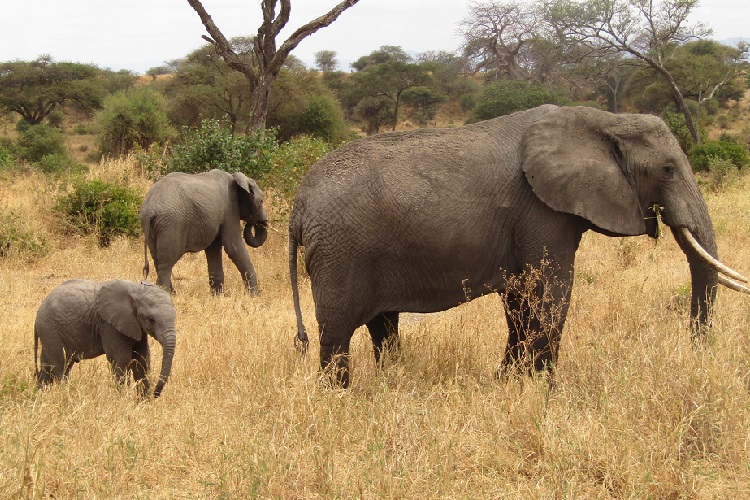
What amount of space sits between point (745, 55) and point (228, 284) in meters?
31.3

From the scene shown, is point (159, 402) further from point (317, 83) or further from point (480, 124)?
point (317, 83)

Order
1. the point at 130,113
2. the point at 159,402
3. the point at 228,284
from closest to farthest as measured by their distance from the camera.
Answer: the point at 159,402, the point at 228,284, the point at 130,113

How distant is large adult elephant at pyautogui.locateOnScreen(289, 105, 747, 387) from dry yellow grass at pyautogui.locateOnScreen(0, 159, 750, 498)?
0.43m

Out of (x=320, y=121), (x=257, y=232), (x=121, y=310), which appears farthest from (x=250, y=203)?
(x=320, y=121)

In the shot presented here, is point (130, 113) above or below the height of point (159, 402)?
above

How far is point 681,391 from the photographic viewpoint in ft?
13.4

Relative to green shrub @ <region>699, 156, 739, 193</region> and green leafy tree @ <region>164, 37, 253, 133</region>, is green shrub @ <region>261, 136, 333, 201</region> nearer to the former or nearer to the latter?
green shrub @ <region>699, 156, 739, 193</region>

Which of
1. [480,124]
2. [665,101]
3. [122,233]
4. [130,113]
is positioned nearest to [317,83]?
[130,113]

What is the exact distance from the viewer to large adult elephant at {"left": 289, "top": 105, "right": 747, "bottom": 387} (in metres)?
4.63

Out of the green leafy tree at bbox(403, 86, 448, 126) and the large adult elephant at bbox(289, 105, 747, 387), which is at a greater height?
the green leafy tree at bbox(403, 86, 448, 126)

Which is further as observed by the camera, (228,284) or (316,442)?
(228,284)

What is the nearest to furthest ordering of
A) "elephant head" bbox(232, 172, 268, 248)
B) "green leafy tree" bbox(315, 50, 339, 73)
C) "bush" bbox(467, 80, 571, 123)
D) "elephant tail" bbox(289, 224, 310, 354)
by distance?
"elephant tail" bbox(289, 224, 310, 354), "elephant head" bbox(232, 172, 268, 248), "bush" bbox(467, 80, 571, 123), "green leafy tree" bbox(315, 50, 339, 73)

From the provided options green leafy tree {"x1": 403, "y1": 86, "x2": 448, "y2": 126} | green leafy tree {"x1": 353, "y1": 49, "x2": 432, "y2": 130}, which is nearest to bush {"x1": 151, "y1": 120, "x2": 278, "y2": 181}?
green leafy tree {"x1": 353, "y1": 49, "x2": 432, "y2": 130}

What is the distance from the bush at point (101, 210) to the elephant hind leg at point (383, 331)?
6.27 metres
